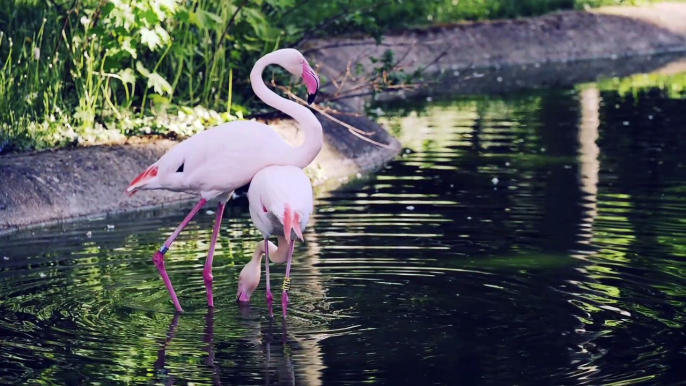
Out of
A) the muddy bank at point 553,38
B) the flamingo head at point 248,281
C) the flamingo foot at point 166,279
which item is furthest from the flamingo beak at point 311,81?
the muddy bank at point 553,38

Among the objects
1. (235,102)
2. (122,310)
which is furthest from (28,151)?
(122,310)

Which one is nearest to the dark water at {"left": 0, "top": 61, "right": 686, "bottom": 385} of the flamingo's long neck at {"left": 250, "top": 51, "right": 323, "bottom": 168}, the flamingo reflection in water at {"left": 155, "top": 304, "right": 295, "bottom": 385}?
the flamingo reflection in water at {"left": 155, "top": 304, "right": 295, "bottom": 385}

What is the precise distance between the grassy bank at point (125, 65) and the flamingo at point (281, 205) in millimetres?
3728

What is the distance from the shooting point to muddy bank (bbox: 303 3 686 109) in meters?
21.0

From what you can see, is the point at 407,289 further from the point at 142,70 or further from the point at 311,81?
the point at 142,70

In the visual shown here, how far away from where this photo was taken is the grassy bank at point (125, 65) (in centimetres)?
995

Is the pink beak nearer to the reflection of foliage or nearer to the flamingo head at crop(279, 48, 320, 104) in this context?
the flamingo head at crop(279, 48, 320, 104)

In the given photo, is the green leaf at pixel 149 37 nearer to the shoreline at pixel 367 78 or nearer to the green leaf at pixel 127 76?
the green leaf at pixel 127 76

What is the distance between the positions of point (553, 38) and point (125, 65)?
12.9 metres

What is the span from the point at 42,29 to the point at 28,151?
975 millimetres

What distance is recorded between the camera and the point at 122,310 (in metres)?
6.38

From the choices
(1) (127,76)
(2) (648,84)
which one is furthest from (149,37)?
(2) (648,84)

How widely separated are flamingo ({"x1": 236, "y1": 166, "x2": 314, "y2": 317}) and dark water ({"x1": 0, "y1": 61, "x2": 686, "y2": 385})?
241 mm

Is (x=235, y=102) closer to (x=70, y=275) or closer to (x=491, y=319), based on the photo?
(x=70, y=275)
